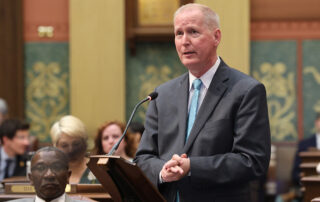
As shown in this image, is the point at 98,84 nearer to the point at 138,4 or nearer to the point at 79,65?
the point at 79,65

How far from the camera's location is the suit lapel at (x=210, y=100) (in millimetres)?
3057

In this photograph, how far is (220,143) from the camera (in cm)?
303

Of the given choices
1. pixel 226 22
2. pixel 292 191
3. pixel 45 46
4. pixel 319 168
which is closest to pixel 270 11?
pixel 226 22

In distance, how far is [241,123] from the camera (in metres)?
3.03

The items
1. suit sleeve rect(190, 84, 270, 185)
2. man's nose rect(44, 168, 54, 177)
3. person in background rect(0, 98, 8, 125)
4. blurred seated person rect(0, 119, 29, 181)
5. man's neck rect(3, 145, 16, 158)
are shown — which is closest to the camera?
suit sleeve rect(190, 84, 270, 185)

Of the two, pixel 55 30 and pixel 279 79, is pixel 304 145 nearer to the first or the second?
pixel 279 79

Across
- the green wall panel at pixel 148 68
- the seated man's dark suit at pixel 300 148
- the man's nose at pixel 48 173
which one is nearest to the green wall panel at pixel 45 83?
the green wall panel at pixel 148 68

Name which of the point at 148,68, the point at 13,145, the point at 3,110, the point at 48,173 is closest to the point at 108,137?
the point at 13,145

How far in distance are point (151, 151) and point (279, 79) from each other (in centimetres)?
522

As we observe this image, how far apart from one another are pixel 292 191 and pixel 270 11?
2150mm

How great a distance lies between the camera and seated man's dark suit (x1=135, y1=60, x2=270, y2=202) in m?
2.98

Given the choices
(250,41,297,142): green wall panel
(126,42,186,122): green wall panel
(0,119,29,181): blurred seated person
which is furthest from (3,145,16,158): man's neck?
(250,41,297,142): green wall panel

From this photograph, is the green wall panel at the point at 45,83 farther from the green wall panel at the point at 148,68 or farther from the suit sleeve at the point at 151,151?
the suit sleeve at the point at 151,151

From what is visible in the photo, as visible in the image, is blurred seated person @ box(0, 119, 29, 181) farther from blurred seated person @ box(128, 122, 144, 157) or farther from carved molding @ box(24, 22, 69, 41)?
carved molding @ box(24, 22, 69, 41)
